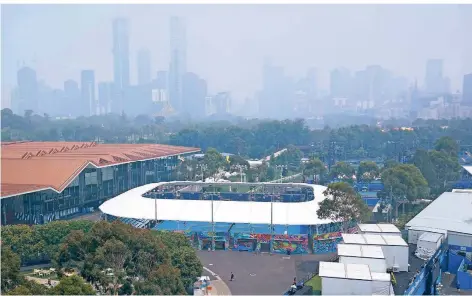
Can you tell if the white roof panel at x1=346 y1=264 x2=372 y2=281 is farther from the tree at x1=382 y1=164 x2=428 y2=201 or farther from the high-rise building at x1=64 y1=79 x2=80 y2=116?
the high-rise building at x1=64 y1=79 x2=80 y2=116

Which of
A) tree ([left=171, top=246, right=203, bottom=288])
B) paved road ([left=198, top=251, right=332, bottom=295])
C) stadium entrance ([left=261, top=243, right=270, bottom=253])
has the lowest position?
paved road ([left=198, top=251, right=332, bottom=295])

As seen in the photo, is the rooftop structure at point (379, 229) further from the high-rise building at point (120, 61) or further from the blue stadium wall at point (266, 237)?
the high-rise building at point (120, 61)

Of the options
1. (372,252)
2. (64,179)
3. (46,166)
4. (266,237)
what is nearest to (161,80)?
(46,166)

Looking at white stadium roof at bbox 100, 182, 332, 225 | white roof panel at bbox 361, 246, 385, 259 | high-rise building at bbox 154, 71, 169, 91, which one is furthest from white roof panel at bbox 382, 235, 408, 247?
high-rise building at bbox 154, 71, 169, 91

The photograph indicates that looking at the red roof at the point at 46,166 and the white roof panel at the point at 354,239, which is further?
the red roof at the point at 46,166

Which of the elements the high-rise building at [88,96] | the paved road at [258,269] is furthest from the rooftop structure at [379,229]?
the high-rise building at [88,96]

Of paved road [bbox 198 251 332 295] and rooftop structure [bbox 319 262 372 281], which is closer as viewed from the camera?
rooftop structure [bbox 319 262 372 281]

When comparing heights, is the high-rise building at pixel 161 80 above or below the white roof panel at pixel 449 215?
above

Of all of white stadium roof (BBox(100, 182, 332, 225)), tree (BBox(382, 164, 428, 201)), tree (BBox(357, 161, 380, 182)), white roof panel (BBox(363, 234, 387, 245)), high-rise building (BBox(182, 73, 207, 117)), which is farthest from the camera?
high-rise building (BBox(182, 73, 207, 117))
